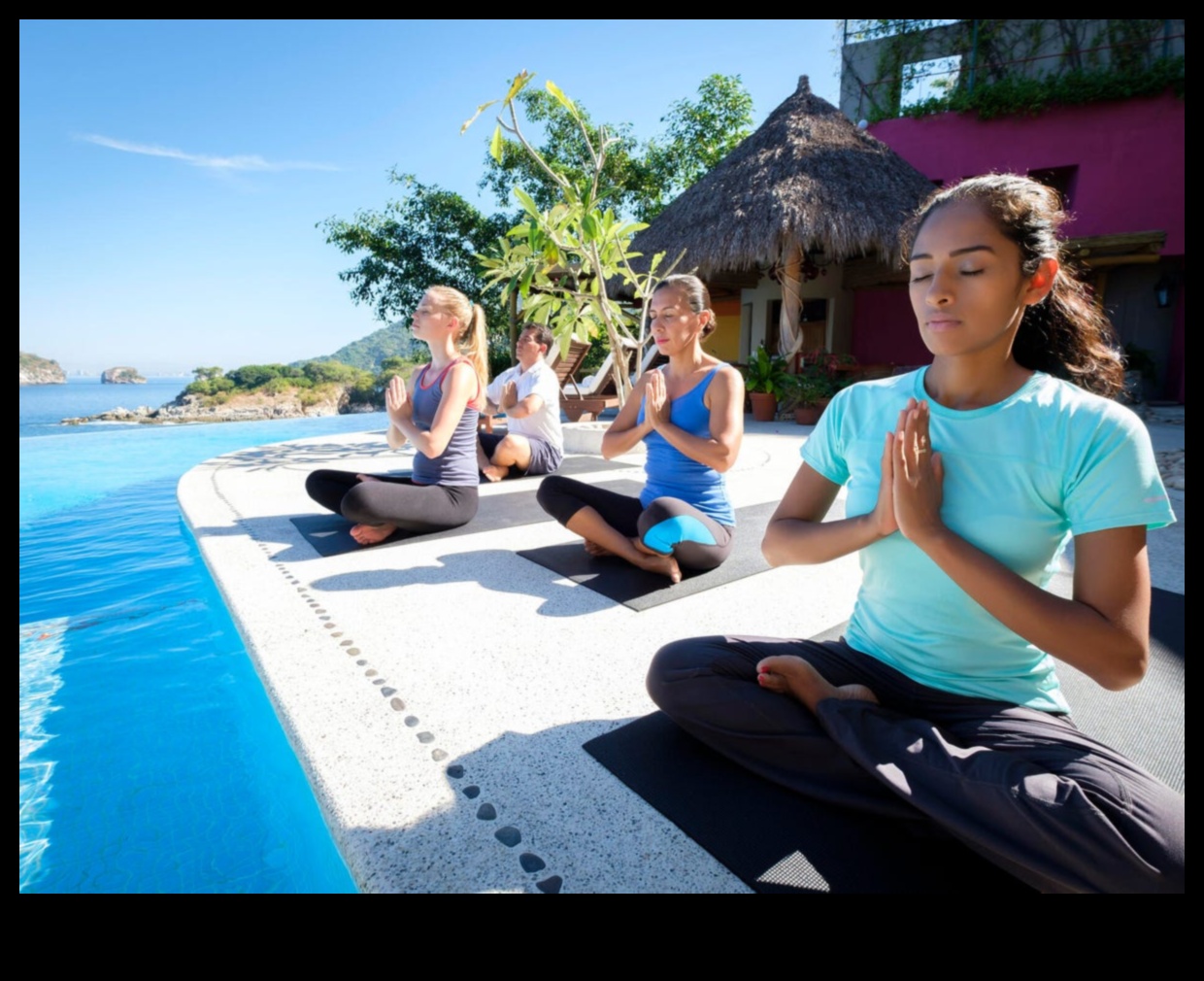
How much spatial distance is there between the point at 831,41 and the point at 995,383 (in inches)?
630

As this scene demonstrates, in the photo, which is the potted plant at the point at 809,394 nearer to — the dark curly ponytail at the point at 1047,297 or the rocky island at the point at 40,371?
the dark curly ponytail at the point at 1047,297

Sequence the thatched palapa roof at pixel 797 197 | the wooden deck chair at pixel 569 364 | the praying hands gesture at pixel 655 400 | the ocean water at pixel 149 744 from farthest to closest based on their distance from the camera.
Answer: the wooden deck chair at pixel 569 364 → the thatched palapa roof at pixel 797 197 → the praying hands gesture at pixel 655 400 → the ocean water at pixel 149 744

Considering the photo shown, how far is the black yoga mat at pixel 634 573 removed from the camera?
8.40ft

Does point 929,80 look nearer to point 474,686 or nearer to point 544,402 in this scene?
point 544,402

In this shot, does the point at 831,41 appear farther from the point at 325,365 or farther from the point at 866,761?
the point at 325,365

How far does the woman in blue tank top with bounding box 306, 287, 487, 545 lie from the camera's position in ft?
10.2

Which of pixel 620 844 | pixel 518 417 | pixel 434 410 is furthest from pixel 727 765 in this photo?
pixel 518 417

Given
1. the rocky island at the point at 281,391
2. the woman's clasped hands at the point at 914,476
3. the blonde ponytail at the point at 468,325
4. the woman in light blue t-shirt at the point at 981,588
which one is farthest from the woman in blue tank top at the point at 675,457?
the rocky island at the point at 281,391

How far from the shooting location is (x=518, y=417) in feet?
16.1

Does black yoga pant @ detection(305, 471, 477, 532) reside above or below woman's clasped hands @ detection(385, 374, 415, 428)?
below

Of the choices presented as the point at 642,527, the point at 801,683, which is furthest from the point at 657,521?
the point at 801,683

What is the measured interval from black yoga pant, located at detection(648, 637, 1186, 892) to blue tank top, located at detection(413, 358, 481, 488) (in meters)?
2.22

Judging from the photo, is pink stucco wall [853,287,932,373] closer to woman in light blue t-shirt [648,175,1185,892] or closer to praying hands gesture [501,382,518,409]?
praying hands gesture [501,382,518,409]

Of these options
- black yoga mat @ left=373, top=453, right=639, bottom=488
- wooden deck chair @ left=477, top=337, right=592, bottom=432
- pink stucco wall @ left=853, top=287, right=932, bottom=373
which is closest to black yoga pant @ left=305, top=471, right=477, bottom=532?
black yoga mat @ left=373, top=453, right=639, bottom=488
